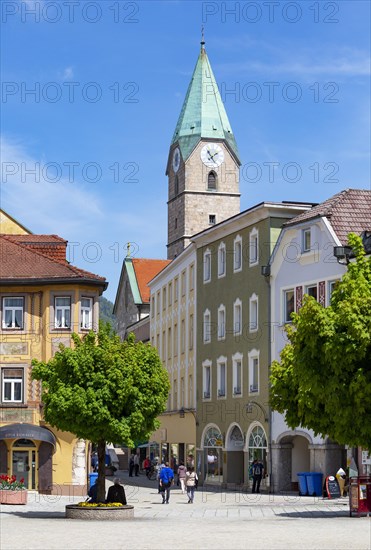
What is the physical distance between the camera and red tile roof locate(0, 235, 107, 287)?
49.6 metres

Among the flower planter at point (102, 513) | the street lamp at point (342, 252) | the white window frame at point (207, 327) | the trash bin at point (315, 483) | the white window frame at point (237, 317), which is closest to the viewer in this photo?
the flower planter at point (102, 513)

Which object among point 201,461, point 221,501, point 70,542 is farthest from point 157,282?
point 70,542

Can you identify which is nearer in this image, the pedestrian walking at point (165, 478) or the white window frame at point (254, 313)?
the pedestrian walking at point (165, 478)

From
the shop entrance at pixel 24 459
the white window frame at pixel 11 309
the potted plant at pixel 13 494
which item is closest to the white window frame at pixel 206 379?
the white window frame at pixel 11 309

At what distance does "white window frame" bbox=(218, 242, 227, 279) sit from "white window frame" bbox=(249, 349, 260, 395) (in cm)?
599

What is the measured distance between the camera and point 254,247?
5700 cm

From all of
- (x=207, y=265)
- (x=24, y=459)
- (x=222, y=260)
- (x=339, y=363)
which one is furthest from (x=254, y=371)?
(x=339, y=363)

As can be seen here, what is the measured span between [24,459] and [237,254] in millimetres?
16464

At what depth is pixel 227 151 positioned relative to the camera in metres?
127

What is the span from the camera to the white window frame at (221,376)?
60.9 m

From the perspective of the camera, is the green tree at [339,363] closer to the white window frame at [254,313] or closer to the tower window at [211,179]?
the white window frame at [254,313]

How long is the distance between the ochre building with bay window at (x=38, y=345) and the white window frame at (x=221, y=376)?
12279 mm

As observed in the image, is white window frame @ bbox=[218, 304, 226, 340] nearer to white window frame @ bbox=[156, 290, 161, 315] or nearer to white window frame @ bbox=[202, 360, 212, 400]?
white window frame @ bbox=[202, 360, 212, 400]

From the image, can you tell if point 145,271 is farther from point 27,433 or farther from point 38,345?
point 27,433
